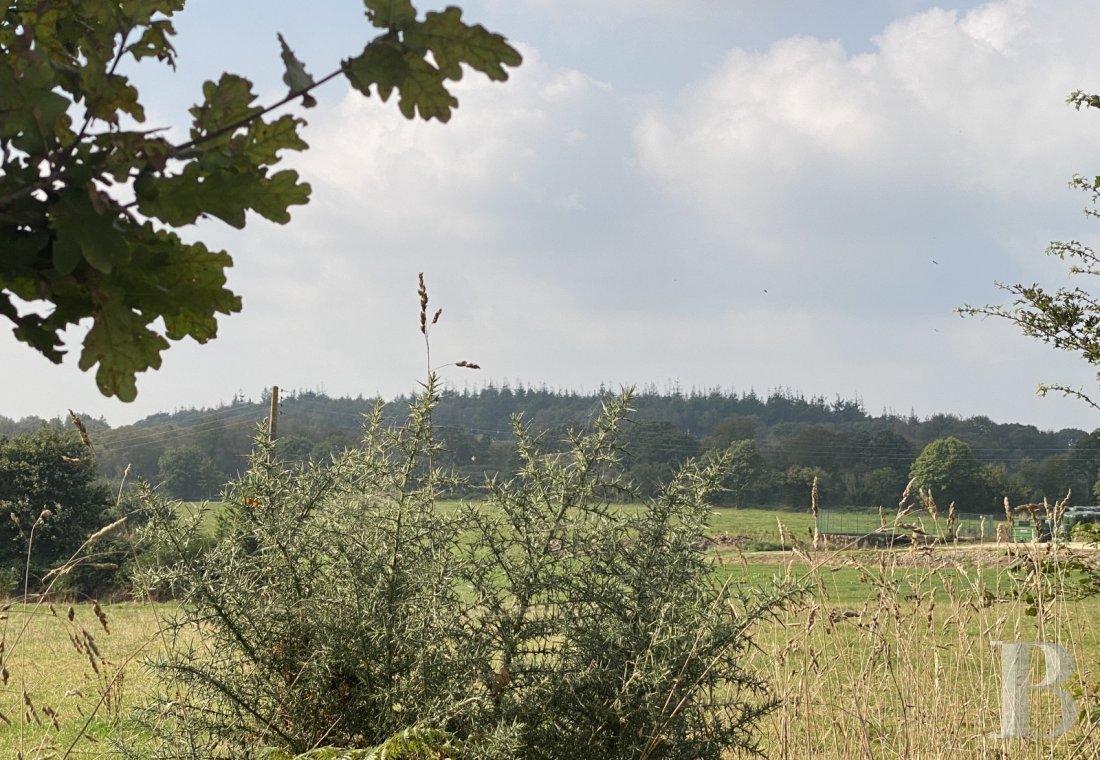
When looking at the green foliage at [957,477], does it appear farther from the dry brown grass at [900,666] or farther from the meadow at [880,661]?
the dry brown grass at [900,666]

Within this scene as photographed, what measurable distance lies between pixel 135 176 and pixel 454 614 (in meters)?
1.94

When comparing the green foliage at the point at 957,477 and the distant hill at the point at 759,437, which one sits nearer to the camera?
the distant hill at the point at 759,437

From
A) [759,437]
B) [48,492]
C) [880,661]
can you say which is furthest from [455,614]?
[759,437]

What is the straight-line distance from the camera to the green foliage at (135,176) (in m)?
1.04

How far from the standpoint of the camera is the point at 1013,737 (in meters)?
4.50

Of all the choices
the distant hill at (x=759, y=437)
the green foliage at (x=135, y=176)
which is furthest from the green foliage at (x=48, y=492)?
the green foliage at (x=135, y=176)

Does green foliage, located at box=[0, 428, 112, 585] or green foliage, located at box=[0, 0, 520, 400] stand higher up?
green foliage, located at box=[0, 0, 520, 400]

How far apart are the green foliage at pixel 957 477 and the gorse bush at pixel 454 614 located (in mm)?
67473

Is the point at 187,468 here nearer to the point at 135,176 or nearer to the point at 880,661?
the point at 880,661

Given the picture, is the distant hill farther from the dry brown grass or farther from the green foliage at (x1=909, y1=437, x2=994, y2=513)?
the dry brown grass

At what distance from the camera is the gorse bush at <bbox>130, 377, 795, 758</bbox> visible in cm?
276

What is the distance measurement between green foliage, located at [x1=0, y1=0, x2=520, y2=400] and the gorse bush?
1.70 meters

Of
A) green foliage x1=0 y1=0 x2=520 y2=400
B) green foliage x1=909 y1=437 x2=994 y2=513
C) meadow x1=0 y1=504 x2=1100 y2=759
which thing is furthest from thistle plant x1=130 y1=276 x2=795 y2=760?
green foliage x1=909 y1=437 x2=994 y2=513

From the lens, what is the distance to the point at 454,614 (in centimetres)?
280
